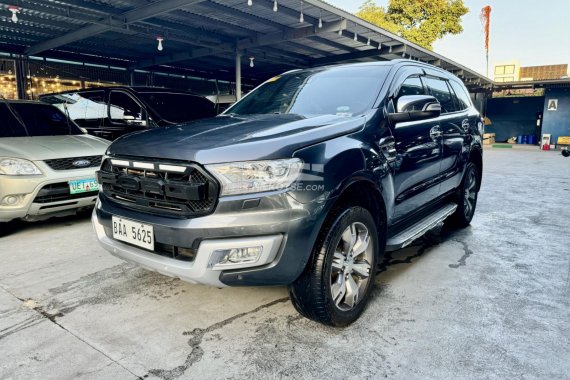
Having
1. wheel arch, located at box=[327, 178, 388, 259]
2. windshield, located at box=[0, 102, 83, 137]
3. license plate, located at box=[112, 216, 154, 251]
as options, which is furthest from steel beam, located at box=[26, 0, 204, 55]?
wheel arch, located at box=[327, 178, 388, 259]

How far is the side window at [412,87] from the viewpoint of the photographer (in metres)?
3.00

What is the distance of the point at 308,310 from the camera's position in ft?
7.12

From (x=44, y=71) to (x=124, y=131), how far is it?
10649 millimetres

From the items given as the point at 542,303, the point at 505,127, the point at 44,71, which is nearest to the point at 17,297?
the point at 542,303

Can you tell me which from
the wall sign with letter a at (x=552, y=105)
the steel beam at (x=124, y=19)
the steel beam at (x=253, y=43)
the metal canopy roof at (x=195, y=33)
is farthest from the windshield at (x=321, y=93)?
the wall sign with letter a at (x=552, y=105)

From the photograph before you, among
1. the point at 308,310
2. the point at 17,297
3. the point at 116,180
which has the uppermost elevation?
the point at 116,180

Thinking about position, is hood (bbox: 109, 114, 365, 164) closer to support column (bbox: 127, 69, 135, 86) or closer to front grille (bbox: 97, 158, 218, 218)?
front grille (bbox: 97, 158, 218, 218)

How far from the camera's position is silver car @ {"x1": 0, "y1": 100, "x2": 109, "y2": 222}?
3.84 m

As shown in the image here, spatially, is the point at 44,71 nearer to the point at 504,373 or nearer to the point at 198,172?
the point at 198,172

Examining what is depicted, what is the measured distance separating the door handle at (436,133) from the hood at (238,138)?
3.32ft

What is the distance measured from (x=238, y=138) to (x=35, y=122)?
4069 millimetres

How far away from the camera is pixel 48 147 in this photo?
168 inches

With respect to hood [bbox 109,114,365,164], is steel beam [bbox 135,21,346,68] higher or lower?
higher

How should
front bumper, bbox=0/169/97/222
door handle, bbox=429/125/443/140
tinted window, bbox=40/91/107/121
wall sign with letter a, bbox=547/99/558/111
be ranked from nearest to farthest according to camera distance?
door handle, bbox=429/125/443/140 < front bumper, bbox=0/169/97/222 < tinted window, bbox=40/91/107/121 < wall sign with letter a, bbox=547/99/558/111
